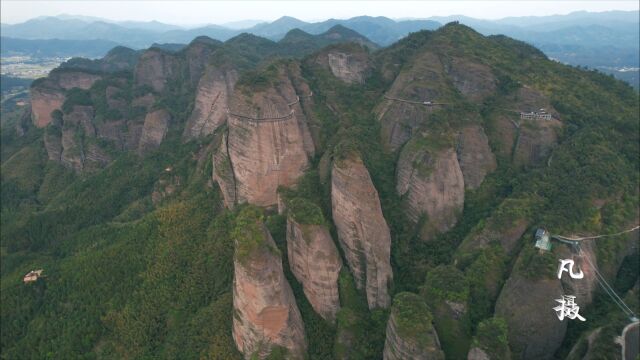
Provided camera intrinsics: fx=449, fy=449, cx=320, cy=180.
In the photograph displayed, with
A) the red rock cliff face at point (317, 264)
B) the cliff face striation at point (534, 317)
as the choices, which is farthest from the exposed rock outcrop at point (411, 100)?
the cliff face striation at point (534, 317)

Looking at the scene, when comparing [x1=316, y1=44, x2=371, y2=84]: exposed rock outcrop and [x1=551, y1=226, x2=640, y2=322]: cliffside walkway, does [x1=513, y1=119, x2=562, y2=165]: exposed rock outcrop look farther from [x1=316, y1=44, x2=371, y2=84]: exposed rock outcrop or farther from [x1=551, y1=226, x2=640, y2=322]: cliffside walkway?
[x1=316, y1=44, x2=371, y2=84]: exposed rock outcrop


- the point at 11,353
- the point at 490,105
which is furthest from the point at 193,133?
the point at 490,105

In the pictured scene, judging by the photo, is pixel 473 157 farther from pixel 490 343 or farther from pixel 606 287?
pixel 490 343

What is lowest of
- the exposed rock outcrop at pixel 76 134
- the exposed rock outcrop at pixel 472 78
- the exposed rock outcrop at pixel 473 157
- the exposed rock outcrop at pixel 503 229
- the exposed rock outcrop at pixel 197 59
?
the exposed rock outcrop at pixel 76 134

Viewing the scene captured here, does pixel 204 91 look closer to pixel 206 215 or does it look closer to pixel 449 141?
pixel 206 215

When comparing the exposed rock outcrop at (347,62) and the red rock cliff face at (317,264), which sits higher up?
the exposed rock outcrop at (347,62)

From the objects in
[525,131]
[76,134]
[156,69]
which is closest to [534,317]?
[525,131]

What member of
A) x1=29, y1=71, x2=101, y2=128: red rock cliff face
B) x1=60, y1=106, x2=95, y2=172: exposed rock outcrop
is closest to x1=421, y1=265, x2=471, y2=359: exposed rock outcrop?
x1=60, y1=106, x2=95, y2=172: exposed rock outcrop

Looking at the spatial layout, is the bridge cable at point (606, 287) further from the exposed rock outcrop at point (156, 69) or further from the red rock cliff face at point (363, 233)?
the exposed rock outcrop at point (156, 69)
